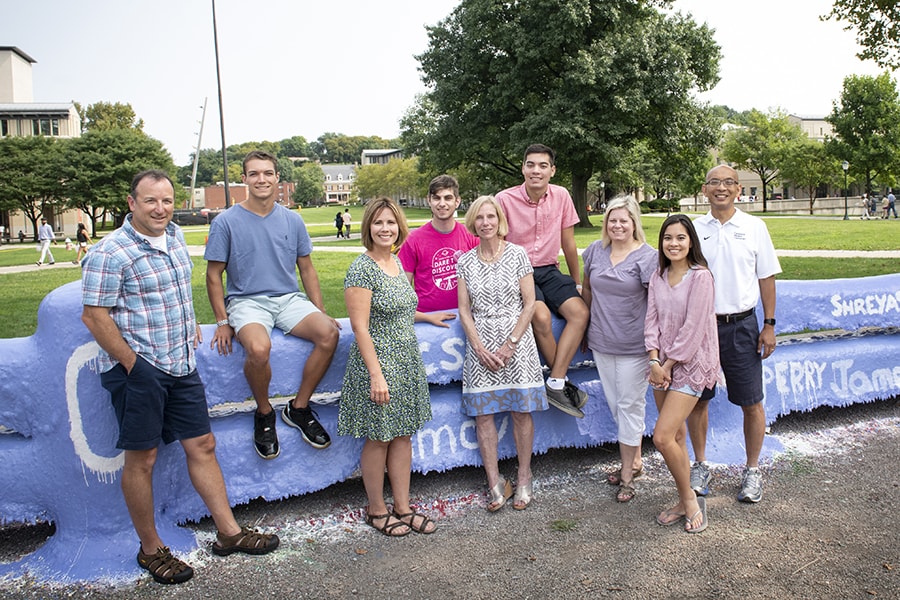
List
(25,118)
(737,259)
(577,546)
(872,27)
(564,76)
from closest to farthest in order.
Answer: (577,546) → (737,259) → (872,27) → (564,76) → (25,118)

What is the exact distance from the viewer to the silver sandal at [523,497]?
3.96 meters

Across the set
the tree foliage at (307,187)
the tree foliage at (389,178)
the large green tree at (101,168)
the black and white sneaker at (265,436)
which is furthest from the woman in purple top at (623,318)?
the tree foliage at (307,187)

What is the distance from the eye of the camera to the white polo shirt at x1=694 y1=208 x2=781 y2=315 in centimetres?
398

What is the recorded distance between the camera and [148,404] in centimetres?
322

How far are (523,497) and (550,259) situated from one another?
5.10 ft

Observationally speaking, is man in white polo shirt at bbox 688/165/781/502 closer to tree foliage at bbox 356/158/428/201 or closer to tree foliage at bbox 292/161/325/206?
tree foliage at bbox 356/158/428/201

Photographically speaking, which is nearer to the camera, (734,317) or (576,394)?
(734,317)

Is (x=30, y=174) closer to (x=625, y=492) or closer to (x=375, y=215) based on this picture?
(x=375, y=215)

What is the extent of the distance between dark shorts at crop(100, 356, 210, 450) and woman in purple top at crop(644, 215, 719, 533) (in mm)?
2426

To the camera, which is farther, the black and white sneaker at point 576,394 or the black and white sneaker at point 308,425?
the black and white sneaker at point 576,394

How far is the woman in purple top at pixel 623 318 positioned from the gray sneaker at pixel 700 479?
0.35 m

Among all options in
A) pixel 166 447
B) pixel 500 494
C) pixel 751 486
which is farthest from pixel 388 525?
pixel 751 486

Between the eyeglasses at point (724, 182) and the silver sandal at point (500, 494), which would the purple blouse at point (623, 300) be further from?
the silver sandal at point (500, 494)

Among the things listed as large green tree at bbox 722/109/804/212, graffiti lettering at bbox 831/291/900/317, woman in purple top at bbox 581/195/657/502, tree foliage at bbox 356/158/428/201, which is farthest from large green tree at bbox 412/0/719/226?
tree foliage at bbox 356/158/428/201
